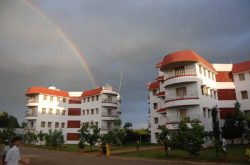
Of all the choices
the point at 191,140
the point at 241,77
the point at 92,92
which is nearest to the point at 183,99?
the point at 191,140

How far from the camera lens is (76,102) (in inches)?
1935

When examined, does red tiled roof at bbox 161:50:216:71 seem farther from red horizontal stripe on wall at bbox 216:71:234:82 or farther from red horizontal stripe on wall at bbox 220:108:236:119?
red horizontal stripe on wall at bbox 220:108:236:119

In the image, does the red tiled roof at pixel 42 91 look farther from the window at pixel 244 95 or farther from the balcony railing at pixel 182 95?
the window at pixel 244 95

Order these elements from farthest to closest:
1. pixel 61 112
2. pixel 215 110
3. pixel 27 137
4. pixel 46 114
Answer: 1. pixel 61 112
2. pixel 46 114
3. pixel 27 137
4. pixel 215 110

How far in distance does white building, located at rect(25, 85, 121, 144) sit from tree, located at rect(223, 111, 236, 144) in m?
22.2

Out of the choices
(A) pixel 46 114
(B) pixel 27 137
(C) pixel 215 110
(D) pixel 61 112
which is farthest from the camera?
(D) pixel 61 112

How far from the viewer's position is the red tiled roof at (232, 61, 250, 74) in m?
30.4

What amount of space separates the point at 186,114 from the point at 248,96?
10823 millimetres

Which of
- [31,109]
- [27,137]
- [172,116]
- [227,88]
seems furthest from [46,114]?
[227,88]

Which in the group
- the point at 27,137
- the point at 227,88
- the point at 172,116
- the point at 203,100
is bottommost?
the point at 27,137

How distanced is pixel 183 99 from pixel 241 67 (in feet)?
40.9

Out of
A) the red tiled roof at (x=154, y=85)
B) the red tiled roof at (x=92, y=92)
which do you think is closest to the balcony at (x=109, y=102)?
the red tiled roof at (x=92, y=92)

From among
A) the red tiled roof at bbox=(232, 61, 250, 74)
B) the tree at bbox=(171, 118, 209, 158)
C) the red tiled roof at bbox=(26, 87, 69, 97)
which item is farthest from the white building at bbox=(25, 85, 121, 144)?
the tree at bbox=(171, 118, 209, 158)

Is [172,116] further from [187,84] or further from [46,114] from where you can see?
[46,114]
